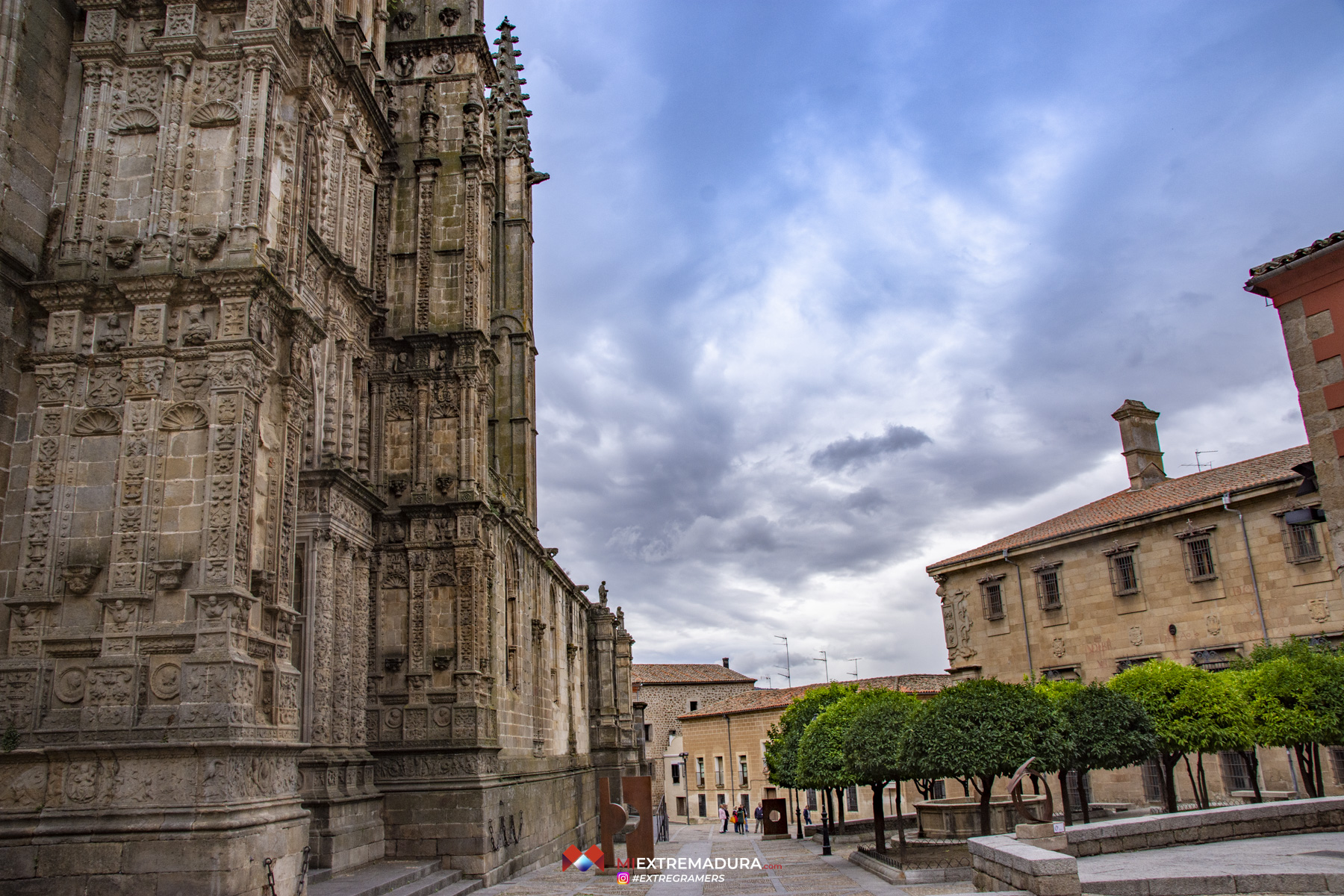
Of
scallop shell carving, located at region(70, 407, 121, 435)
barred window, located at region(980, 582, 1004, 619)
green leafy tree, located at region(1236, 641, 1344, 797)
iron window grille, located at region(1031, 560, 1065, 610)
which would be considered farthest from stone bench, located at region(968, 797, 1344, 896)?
barred window, located at region(980, 582, 1004, 619)

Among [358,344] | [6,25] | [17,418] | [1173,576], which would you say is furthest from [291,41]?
[1173,576]

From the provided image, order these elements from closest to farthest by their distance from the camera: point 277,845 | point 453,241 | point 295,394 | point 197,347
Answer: point 277,845 → point 197,347 → point 295,394 → point 453,241

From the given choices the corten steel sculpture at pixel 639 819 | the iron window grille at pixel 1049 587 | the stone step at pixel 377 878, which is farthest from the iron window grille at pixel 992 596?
the stone step at pixel 377 878

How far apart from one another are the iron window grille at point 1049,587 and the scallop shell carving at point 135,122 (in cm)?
2990

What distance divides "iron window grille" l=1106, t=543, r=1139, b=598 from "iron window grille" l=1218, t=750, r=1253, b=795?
17.3 feet

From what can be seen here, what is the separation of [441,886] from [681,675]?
48866mm

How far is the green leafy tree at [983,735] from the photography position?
55.0 ft

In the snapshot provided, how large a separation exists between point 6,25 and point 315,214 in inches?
212

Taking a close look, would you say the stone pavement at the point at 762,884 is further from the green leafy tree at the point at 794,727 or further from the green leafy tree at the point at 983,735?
the green leafy tree at the point at 794,727

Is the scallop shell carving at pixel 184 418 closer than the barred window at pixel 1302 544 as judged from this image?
Yes

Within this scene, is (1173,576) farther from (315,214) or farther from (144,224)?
(144,224)

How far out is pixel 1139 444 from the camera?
33875mm

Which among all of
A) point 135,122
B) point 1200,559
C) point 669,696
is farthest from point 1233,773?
point 669,696

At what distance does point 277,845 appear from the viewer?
855cm
